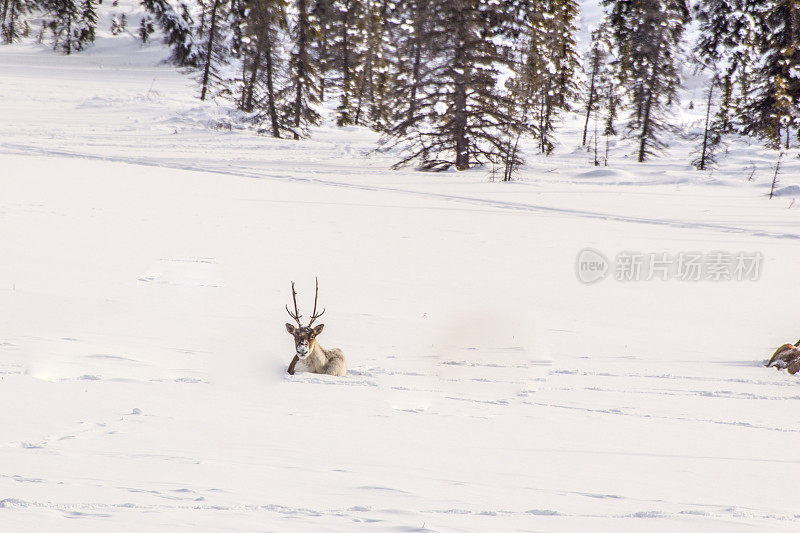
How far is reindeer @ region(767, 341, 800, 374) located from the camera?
7.43 metres

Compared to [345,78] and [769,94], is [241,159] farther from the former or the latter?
[769,94]

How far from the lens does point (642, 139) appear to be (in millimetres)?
39062

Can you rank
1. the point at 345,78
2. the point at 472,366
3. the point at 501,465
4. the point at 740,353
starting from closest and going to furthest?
the point at 501,465
the point at 472,366
the point at 740,353
the point at 345,78

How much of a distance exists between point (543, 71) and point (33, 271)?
36.2 meters

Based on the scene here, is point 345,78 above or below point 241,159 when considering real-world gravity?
above

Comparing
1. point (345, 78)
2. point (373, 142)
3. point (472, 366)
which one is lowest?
point (472, 366)

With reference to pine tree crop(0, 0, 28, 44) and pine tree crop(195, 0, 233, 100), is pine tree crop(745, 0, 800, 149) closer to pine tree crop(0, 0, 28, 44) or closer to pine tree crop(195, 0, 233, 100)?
pine tree crop(195, 0, 233, 100)

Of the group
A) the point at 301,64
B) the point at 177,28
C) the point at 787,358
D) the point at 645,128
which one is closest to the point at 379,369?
the point at 787,358

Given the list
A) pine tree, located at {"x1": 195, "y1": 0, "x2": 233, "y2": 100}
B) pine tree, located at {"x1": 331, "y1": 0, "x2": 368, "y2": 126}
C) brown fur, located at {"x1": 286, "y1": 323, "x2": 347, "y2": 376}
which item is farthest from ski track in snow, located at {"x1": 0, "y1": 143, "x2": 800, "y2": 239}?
pine tree, located at {"x1": 331, "y1": 0, "x2": 368, "y2": 126}

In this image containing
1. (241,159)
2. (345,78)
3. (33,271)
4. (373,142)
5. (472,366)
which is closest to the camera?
(472,366)

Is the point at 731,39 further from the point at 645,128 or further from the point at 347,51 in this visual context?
the point at 347,51

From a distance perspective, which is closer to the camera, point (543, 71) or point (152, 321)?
point (152, 321)

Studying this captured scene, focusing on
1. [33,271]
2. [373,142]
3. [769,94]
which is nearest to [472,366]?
[33,271]

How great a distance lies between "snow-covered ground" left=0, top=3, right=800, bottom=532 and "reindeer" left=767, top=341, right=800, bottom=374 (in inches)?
12.0
